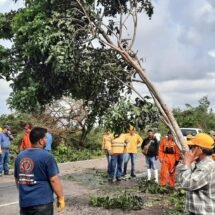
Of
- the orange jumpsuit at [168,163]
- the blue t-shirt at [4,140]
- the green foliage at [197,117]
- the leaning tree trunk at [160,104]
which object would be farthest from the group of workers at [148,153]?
the green foliage at [197,117]

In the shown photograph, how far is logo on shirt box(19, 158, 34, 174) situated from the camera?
18.1 feet

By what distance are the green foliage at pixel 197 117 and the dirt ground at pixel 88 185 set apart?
1994 centimetres

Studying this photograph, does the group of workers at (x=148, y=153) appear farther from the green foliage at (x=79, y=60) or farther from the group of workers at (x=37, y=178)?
the group of workers at (x=37, y=178)

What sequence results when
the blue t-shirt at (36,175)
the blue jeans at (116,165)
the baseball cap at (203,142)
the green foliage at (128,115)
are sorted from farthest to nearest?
the blue jeans at (116,165) → the green foliage at (128,115) → the blue t-shirt at (36,175) → the baseball cap at (203,142)

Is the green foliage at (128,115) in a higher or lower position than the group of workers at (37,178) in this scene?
higher

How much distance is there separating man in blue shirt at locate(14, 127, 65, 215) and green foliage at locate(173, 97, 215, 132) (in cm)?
3628

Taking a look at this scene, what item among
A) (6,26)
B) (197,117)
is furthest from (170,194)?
(197,117)

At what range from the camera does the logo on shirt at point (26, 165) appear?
217 inches

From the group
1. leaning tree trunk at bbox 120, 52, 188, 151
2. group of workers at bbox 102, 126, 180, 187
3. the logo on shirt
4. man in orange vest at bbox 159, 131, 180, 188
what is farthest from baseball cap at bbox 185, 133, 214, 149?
man in orange vest at bbox 159, 131, 180, 188

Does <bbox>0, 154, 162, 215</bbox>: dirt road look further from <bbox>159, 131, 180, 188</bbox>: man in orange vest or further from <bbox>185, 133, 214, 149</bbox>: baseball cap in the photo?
<bbox>185, 133, 214, 149</bbox>: baseball cap

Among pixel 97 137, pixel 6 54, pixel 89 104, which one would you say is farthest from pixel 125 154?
pixel 97 137

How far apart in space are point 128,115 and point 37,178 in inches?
184

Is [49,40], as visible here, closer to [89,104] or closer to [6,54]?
[89,104]

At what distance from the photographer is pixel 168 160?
13391 mm
